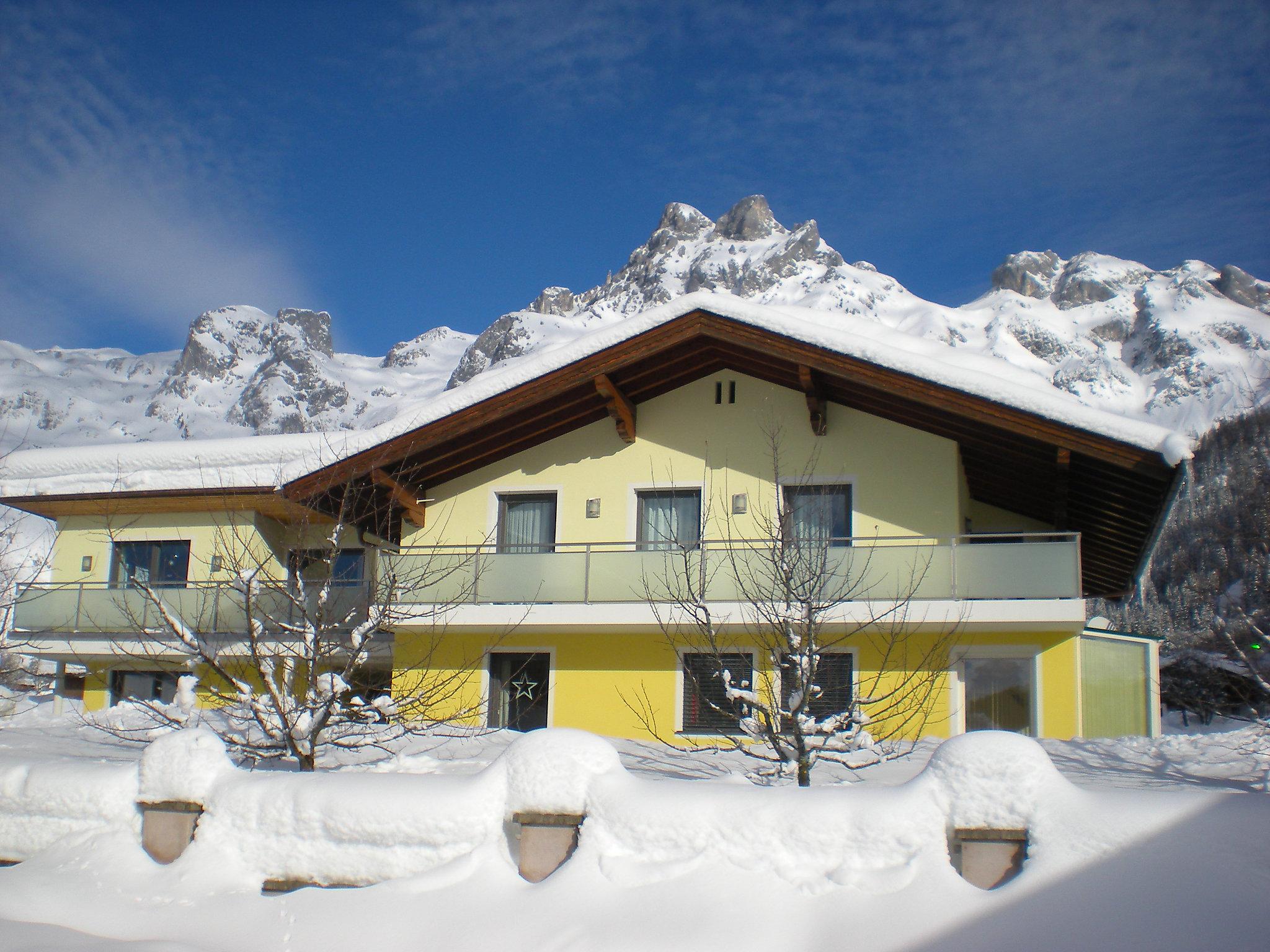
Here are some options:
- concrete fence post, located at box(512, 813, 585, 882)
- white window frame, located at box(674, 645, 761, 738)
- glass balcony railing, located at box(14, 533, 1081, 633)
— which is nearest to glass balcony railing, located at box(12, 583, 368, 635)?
glass balcony railing, located at box(14, 533, 1081, 633)

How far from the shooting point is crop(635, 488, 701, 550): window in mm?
15133

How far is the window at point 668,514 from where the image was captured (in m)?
15.1

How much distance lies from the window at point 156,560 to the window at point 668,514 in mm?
7995

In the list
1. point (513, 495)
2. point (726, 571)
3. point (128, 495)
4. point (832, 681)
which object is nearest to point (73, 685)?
point (128, 495)

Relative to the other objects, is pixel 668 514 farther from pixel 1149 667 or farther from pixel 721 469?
pixel 1149 667

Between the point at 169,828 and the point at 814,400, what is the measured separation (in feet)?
31.7

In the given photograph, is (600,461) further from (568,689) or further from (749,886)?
(749,886)

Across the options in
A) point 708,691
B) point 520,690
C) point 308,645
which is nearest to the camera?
point 308,645

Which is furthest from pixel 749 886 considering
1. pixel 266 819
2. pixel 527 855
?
pixel 266 819

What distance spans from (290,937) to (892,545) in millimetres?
8982

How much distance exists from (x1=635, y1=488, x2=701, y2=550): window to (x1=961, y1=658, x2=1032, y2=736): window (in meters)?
4.00

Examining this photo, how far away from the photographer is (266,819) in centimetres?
658

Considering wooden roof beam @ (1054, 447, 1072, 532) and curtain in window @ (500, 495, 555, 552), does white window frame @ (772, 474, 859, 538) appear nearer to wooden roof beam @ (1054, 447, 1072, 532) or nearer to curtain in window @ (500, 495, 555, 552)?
wooden roof beam @ (1054, 447, 1072, 532)

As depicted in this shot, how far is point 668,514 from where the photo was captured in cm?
1525
